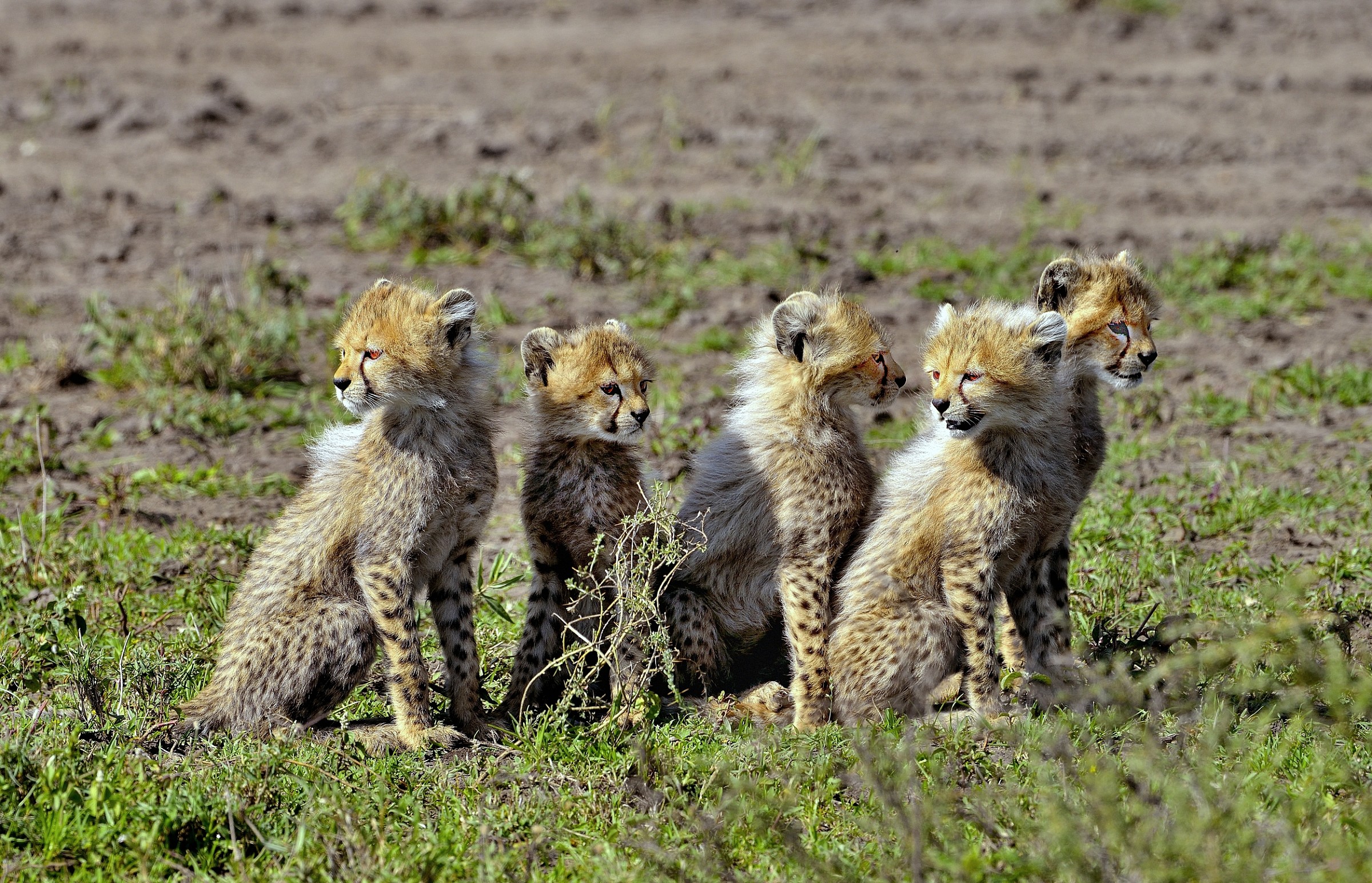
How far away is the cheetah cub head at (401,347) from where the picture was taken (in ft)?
16.1

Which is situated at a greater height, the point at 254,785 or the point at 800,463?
the point at 800,463

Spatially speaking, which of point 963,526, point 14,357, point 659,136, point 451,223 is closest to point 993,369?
point 963,526

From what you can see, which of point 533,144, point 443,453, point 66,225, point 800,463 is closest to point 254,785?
point 443,453

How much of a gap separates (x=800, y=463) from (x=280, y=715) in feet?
6.39

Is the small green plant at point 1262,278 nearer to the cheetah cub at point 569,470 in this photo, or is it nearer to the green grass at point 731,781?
the green grass at point 731,781

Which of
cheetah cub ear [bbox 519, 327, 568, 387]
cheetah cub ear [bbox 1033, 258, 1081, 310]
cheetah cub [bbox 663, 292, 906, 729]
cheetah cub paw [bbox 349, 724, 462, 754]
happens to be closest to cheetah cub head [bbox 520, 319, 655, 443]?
cheetah cub ear [bbox 519, 327, 568, 387]

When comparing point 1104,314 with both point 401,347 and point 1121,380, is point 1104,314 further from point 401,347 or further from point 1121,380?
point 401,347

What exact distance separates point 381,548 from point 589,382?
34.9 inches

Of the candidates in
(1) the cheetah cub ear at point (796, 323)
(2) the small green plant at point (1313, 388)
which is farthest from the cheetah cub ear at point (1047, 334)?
(2) the small green plant at point (1313, 388)

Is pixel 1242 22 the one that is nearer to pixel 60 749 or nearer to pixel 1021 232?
pixel 1021 232

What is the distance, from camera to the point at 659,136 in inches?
483

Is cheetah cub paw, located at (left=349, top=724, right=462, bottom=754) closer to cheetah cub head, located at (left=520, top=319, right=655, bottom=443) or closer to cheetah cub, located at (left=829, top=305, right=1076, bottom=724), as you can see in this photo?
cheetah cub head, located at (left=520, top=319, right=655, bottom=443)

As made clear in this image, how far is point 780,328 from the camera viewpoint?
207 inches

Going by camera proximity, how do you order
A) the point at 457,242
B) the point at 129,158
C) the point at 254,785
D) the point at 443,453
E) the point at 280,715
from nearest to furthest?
1. the point at 254,785
2. the point at 280,715
3. the point at 443,453
4. the point at 457,242
5. the point at 129,158
